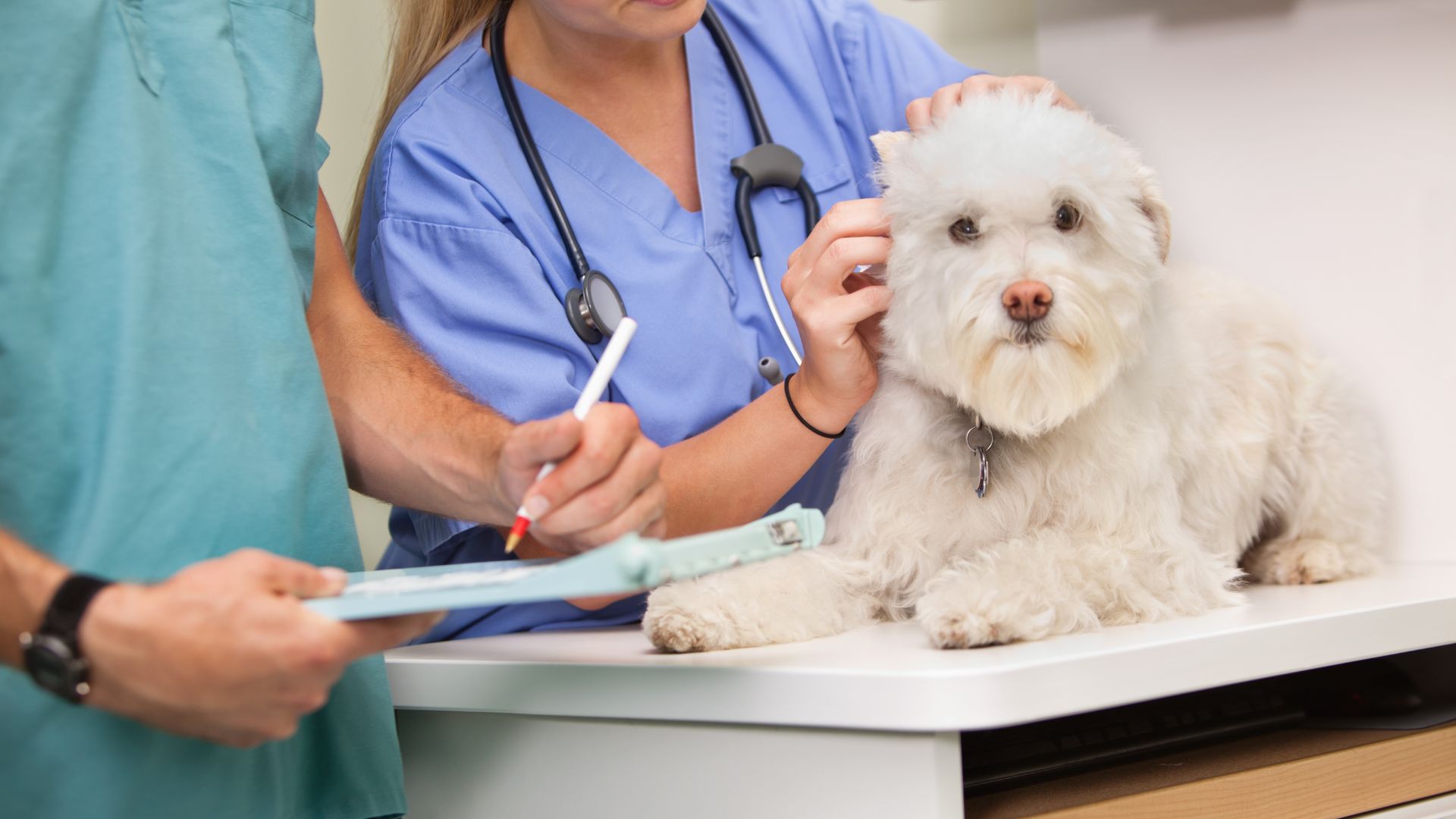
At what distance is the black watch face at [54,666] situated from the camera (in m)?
0.65

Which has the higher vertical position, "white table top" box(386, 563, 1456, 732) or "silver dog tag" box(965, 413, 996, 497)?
"silver dog tag" box(965, 413, 996, 497)

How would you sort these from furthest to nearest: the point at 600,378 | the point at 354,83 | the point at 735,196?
the point at 354,83
the point at 735,196
the point at 600,378

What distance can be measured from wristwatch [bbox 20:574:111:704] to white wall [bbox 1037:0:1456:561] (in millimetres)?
1366

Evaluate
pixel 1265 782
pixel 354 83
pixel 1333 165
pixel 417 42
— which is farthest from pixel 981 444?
pixel 354 83

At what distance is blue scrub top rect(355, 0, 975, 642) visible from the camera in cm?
127

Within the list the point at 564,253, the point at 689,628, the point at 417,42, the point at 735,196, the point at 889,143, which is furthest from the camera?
the point at 417,42

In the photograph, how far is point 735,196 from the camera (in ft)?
4.75

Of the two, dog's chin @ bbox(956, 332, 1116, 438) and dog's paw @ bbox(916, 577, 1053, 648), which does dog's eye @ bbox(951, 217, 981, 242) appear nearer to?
dog's chin @ bbox(956, 332, 1116, 438)

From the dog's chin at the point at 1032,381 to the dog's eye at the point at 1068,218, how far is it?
13 cm

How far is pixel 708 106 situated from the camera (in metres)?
1.48

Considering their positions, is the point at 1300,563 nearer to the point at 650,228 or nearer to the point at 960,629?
the point at 960,629

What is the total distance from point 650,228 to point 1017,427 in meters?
0.53

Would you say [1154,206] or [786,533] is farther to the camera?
[1154,206]

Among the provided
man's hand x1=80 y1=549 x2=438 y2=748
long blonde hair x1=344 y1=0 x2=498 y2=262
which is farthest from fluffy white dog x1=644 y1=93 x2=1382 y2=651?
long blonde hair x1=344 y1=0 x2=498 y2=262
